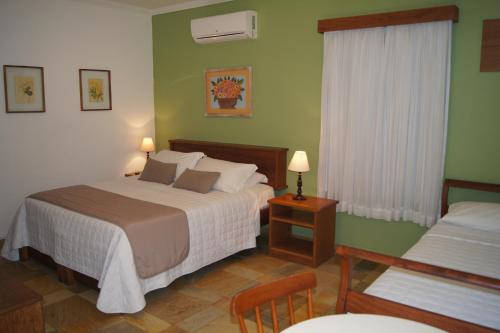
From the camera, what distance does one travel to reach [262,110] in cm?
451

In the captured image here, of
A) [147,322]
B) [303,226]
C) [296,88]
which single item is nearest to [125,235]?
[147,322]

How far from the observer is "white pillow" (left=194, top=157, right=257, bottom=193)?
158 inches

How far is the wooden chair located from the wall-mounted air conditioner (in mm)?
3192

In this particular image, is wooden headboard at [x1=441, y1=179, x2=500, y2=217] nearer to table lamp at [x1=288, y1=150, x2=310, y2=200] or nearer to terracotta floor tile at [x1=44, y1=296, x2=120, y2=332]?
table lamp at [x1=288, y1=150, x2=310, y2=200]

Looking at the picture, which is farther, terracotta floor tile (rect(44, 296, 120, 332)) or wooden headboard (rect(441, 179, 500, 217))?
wooden headboard (rect(441, 179, 500, 217))

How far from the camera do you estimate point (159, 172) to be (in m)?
4.41

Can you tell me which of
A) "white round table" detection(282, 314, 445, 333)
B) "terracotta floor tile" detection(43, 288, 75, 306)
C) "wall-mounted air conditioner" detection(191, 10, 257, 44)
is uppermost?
"wall-mounted air conditioner" detection(191, 10, 257, 44)

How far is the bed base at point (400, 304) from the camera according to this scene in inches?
63.1

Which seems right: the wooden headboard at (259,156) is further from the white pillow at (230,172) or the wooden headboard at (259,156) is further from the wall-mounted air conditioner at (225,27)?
the wall-mounted air conditioner at (225,27)

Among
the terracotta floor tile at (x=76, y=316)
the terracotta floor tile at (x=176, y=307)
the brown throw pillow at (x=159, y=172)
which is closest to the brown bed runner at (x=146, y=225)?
the terracotta floor tile at (x=176, y=307)

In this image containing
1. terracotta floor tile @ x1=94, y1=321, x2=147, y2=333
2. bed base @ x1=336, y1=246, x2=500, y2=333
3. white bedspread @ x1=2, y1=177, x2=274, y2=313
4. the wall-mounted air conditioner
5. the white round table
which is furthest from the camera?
the wall-mounted air conditioner

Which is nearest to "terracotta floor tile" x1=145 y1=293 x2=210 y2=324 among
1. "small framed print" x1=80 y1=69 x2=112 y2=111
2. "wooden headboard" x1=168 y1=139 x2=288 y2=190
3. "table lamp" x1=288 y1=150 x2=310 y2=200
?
"table lamp" x1=288 y1=150 x2=310 y2=200

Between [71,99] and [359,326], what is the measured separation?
4.20 metres

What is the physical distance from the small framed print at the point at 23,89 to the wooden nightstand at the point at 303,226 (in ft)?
8.72
